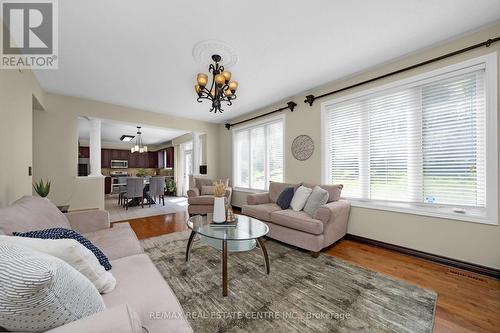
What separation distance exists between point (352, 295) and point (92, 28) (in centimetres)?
367

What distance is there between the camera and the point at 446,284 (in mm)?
1917

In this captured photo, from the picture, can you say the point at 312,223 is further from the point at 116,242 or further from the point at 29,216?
the point at 29,216

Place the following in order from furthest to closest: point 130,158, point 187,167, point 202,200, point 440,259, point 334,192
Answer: point 130,158 < point 187,167 < point 202,200 < point 334,192 < point 440,259

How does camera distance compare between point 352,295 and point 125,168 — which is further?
point 125,168

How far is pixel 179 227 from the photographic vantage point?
3.76 m

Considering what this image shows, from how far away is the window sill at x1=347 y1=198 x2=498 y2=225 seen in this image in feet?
6.97

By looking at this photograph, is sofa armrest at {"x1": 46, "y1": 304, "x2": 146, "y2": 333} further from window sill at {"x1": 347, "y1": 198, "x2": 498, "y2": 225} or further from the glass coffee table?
window sill at {"x1": 347, "y1": 198, "x2": 498, "y2": 225}

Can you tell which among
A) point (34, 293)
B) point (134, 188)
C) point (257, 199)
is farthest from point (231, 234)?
point (134, 188)

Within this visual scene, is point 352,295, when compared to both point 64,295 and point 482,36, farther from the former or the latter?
point 482,36

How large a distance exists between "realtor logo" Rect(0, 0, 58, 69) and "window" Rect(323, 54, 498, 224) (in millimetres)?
3783

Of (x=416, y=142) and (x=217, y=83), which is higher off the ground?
(x=217, y=83)

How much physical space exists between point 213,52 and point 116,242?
2356 millimetres

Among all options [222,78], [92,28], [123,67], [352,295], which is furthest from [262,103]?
[352,295]

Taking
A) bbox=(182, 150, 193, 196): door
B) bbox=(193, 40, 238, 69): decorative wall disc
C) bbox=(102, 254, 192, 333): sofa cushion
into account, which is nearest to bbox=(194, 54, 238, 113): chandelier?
bbox=(193, 40, 238, 69): decorative wall disc
